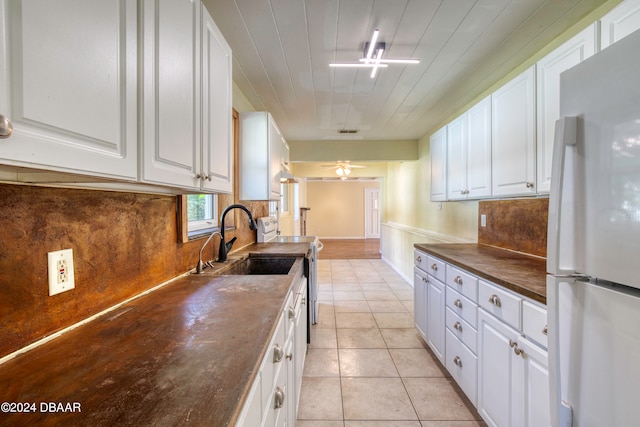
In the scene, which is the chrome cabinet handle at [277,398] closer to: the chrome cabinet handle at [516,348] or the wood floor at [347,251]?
the chrome cabinet handle at [516,348]

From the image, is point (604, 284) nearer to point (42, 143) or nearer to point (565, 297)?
point (565, 297)

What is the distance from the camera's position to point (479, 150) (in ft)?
6.63

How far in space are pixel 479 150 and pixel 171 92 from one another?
2072 millimetres

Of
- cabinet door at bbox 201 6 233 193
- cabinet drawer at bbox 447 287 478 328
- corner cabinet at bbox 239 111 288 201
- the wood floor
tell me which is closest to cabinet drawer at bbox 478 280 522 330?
cabinet drawer at bbox 447 287 478 328

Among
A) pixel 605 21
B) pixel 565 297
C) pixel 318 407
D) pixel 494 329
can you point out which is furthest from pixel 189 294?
pixel 605 21

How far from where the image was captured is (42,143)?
48cm

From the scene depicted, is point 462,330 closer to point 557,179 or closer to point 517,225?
point 517,225

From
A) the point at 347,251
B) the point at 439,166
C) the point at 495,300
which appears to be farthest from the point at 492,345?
the point at 347,251

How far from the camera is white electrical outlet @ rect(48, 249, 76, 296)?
0.75 meters

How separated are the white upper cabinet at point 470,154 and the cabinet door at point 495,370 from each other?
0.96m

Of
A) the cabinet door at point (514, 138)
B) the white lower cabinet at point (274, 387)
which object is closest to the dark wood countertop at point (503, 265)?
the cabinet door at point (514, 138)

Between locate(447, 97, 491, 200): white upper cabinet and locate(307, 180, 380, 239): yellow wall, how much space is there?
7.43m

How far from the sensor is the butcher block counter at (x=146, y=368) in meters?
0.48

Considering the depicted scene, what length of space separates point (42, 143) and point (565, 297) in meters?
1.34
